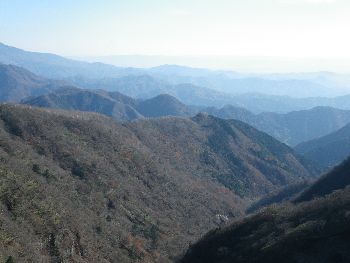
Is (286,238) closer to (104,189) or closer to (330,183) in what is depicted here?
(104,189)

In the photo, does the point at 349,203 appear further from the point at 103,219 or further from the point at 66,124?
the point at 66,124

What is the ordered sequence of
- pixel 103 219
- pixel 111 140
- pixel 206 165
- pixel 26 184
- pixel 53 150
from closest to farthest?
1. pixel 26 184
2. pixel 103 219
3. pixel 53 150
4. pixel 111 140
5. pixel 206 165

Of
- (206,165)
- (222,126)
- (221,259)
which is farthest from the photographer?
(222,126)

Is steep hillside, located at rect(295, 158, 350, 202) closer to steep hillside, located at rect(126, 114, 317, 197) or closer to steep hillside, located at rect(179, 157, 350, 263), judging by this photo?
steep hillside, located at rect(179, 157, 350, 263)

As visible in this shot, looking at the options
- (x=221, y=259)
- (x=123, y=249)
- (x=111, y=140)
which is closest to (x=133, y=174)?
(x=111, y=140)

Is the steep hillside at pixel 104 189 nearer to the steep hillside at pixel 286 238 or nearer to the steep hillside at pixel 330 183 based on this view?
the steep hillside at pixel 286 238

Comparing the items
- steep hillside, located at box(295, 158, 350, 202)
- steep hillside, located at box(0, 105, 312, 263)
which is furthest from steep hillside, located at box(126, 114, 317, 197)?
steep hillside, located at box(295, 158, 350, 202)

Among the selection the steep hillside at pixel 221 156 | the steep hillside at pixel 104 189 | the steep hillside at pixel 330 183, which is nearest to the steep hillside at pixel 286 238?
the steep hillside at pixel 104 189
